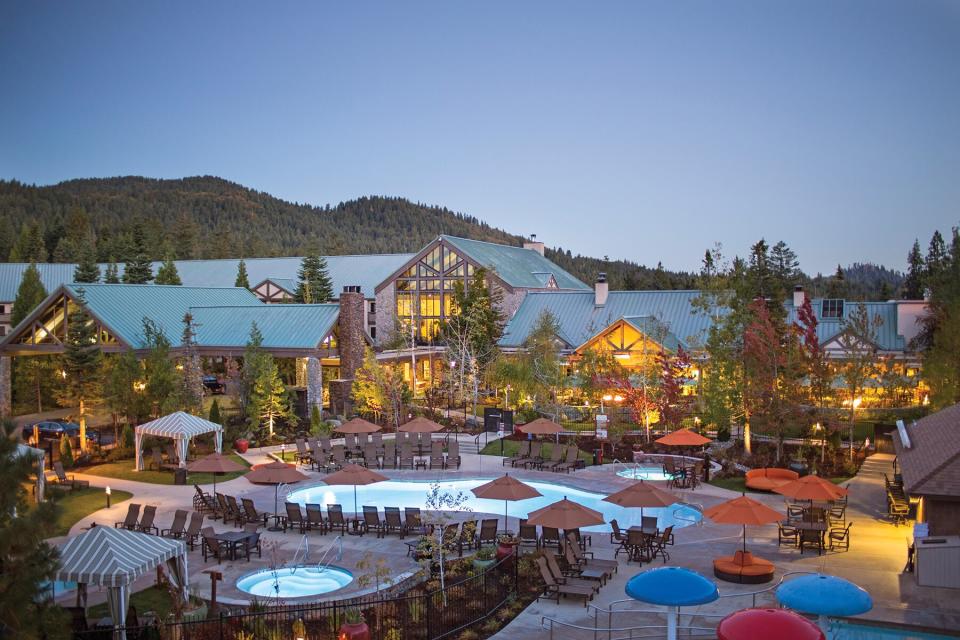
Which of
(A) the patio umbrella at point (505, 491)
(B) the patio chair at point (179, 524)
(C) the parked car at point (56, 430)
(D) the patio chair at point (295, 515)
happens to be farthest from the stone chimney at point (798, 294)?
(B) the patio chair at point (179, 524)

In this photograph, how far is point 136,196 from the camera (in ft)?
608

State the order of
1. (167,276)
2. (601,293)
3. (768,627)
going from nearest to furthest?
1. (768,627)
2. (601,293)
3. (167,276)

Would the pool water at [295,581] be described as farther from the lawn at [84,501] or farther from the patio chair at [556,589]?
the lawn at [84,501]

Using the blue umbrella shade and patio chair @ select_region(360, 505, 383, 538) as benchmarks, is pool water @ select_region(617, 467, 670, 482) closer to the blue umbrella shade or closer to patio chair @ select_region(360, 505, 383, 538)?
patio chair @ select_region(360, 505, 383, 538)

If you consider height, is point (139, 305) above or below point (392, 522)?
above

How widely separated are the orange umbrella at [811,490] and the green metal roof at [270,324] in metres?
23.6

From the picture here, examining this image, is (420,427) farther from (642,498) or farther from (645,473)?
(642,498)

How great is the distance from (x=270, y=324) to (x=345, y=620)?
92.7 ft

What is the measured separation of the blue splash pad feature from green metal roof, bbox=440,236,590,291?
135ft

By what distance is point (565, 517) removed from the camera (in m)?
16.7

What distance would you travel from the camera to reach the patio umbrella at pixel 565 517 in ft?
54.3

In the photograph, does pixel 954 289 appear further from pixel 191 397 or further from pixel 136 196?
pixel 136 196

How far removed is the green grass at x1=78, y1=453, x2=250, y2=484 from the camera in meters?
26.5

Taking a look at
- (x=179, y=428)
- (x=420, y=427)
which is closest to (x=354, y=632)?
(x=179, y=428)
